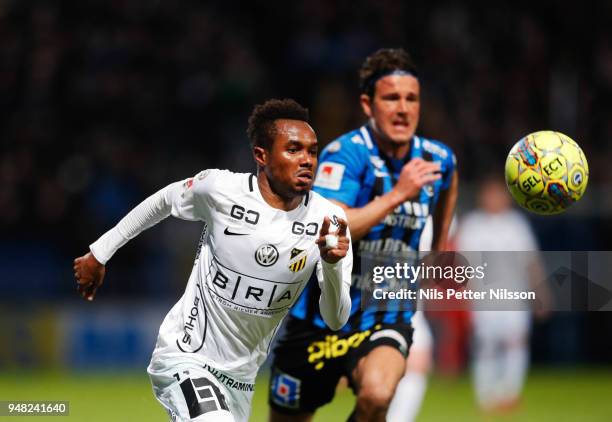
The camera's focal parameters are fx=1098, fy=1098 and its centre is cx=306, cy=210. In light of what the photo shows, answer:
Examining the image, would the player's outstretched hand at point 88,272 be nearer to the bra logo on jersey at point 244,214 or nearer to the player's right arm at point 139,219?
the player's right arm at point 139,219

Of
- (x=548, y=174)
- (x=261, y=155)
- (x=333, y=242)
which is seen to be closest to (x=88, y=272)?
(x=261, y=155)

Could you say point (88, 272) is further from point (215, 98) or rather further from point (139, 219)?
point (215, 98)

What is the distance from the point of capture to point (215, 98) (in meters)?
15.9

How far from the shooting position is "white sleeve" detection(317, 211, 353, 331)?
213 inches

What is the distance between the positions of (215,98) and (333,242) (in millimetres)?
11009

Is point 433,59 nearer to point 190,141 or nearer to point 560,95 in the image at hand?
point 560,95

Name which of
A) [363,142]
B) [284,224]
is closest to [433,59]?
[363,142]

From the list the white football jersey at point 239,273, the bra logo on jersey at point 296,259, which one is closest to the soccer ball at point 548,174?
the white football jersey at point 239,273

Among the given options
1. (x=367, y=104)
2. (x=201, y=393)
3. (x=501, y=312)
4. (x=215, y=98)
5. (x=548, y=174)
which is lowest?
(x=201, y=393)

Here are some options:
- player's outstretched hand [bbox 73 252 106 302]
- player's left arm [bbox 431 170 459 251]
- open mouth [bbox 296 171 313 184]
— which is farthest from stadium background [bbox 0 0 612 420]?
open mouth [bbox 296 171 313 184]

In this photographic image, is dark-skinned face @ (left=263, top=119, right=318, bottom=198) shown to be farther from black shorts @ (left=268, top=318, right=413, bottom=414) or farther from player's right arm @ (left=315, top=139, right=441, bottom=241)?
black shorts @ (left=268, top=318, right=413, bottom=414)

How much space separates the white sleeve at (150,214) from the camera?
5.89 metres

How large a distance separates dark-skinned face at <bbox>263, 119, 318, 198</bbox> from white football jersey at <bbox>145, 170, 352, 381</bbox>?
0.15 meters

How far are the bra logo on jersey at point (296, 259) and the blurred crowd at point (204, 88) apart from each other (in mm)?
8563
